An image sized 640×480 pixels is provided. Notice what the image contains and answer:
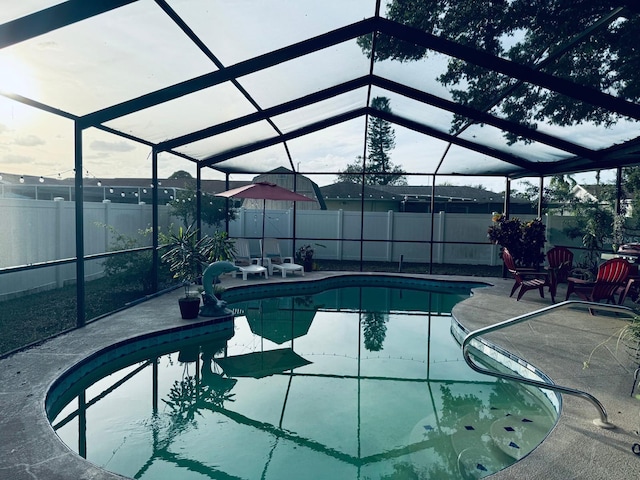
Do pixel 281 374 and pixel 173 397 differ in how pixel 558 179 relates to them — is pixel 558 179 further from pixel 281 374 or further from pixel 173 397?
pixel 173 397

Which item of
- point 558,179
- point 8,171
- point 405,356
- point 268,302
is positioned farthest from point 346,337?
point 558,179

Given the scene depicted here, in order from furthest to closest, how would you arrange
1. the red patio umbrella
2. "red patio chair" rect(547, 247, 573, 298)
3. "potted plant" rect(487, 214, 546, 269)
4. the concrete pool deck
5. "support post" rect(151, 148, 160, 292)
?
"potted plant" rect(487, 214, 546, 269) → the red patio umbrella → "red patio chair" rect(547, 247, 573, 298) → "support post" rect(151, 148, 160, 292) → the concrete pool deck

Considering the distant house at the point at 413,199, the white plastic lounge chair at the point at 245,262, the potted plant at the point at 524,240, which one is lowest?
the white plastic lounge chair at the point at 245,262

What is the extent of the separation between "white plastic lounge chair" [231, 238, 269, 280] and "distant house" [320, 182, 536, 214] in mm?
8124

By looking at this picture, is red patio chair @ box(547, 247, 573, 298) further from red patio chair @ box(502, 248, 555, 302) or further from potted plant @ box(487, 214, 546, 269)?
potted plant @ box(487, 214, 546, 269)

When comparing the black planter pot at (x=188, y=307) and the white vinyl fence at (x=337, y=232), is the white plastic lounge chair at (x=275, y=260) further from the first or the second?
the black planter pot at (x=188, y=307)

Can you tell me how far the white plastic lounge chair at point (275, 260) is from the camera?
1068 cm

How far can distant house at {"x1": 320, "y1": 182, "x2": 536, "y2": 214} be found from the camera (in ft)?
63.0

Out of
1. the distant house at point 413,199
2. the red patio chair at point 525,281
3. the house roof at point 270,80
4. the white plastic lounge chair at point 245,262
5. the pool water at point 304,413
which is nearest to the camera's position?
the pool water at point 304,413

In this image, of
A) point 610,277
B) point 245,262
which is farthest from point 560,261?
point 245,262

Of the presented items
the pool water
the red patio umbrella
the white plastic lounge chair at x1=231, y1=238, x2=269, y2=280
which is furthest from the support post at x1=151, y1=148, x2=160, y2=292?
the pool water

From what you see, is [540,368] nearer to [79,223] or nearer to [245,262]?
[79,223]

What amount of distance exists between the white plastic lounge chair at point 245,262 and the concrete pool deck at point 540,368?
2562mm

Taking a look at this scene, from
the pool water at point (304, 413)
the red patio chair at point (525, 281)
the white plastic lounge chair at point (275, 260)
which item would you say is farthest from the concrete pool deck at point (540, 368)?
the white plastic lounge chair at point (275, 260)
